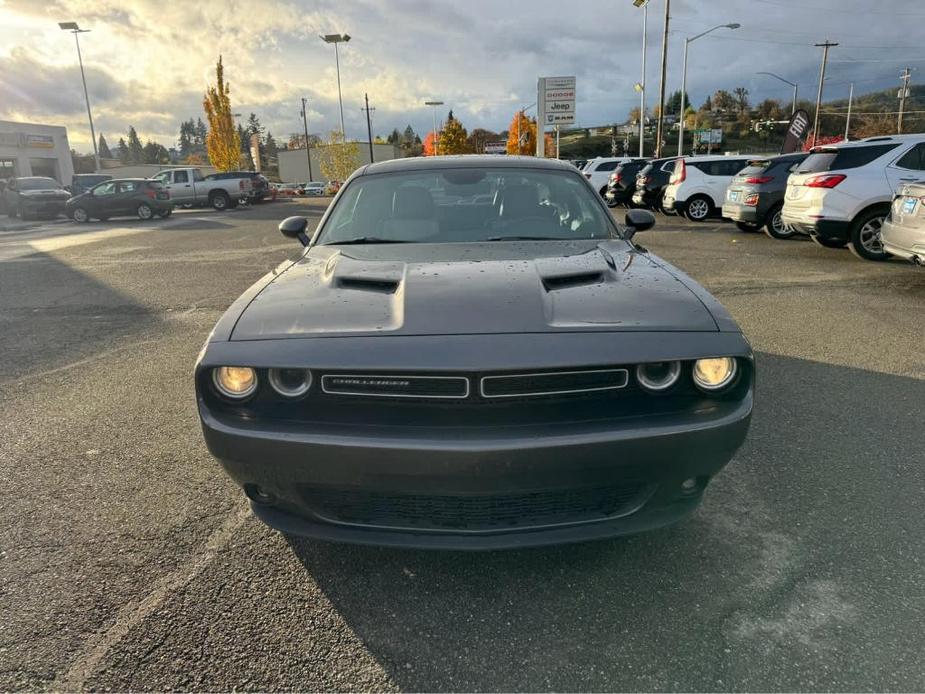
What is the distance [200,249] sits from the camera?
42.0ft

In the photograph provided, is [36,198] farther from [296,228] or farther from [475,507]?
[475,507]

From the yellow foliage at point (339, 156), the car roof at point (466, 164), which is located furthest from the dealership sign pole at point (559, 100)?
the yellow foliage at point (339, 156)

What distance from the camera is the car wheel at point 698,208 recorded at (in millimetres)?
15125

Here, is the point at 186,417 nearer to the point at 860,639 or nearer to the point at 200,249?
the point at 860,639

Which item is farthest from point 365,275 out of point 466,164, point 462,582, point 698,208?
point 698,208

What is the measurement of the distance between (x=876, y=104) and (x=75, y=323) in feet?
351

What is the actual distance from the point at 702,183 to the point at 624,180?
5.21 metres

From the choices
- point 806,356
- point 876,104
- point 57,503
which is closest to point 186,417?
point 57,503

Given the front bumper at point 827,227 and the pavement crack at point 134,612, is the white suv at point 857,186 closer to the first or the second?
the front bumper at point 827,227

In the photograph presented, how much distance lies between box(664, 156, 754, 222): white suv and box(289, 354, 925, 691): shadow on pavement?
13174 mm

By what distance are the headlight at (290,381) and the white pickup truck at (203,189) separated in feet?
89.1

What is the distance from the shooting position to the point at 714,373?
81.0 inches

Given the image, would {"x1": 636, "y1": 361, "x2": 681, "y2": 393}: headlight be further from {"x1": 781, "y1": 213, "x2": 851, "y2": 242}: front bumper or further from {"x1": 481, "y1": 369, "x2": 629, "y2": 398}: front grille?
{"x1": 781, "y1": 213, "x2": 851, "y2": 242}: front bumper

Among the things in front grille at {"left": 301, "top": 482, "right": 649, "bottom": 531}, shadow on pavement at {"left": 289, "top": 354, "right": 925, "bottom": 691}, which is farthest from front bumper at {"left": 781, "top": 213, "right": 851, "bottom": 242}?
front grille at {"left": 301, "top": 482, "right": 649, "bottom": 531}
